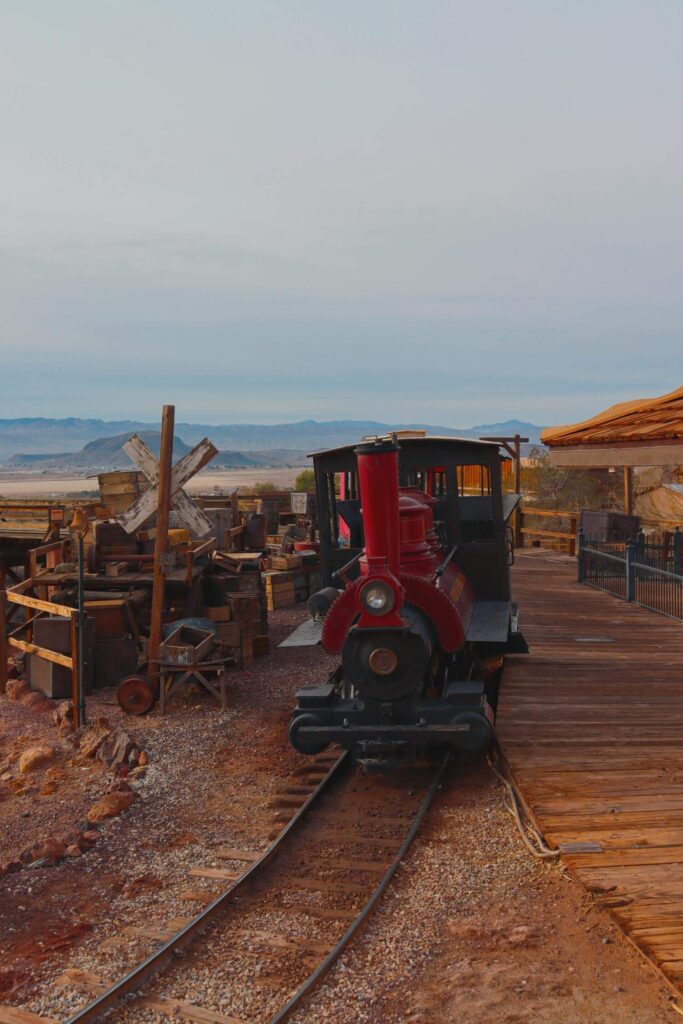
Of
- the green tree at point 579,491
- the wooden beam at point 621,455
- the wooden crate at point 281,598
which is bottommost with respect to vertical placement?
the wooden crate at point 281,598

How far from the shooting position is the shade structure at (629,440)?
7281 millimetres

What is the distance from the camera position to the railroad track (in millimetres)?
4551

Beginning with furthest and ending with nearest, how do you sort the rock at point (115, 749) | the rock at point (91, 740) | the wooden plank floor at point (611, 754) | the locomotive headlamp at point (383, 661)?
the rock at point (91, 740), the rock at point (115, 749), the locomotive headlamp at point (383, 661), the wooden plank floor at point (611, 754)

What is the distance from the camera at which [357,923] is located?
5113 mm

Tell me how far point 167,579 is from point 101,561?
129 centimetres

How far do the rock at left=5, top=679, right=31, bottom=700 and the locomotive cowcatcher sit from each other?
199 inches

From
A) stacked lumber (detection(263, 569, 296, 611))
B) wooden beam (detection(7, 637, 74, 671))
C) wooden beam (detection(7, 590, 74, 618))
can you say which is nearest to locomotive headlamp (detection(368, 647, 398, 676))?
wooden beam (detection(7, 590, 74, 618))

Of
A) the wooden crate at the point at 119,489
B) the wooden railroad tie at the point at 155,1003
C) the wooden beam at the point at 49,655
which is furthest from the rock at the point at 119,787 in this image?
the wooden crate at the point at 119,489

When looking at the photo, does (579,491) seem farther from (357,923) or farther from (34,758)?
(357,923)

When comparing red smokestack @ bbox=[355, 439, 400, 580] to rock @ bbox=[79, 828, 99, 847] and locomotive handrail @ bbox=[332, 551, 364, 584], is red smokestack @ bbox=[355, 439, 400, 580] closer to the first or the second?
locomotive handrail @ bbox=[332, 551, 364, 584]

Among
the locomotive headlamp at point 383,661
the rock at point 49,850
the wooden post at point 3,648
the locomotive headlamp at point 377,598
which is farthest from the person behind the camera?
the wooden post at point 3,648

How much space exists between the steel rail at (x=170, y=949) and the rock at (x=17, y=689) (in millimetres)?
6359

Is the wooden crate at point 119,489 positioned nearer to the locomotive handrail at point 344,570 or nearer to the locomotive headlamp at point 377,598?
the locomotive handrail at point 344,570

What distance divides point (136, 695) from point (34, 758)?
5.27 feet
